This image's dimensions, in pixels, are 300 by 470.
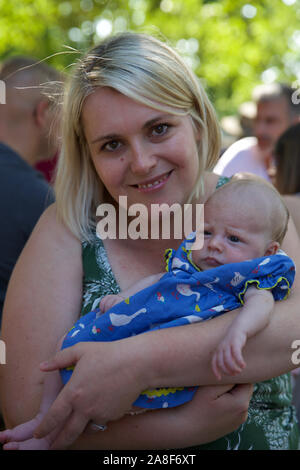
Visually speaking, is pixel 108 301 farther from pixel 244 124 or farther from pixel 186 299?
pixel 244 124

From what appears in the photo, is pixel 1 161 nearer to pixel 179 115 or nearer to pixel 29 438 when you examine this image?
pixel 179 115

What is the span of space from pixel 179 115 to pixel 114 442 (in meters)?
1.30

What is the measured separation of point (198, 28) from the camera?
13.1m

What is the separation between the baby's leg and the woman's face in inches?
31.9

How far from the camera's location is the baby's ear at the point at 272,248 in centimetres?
221

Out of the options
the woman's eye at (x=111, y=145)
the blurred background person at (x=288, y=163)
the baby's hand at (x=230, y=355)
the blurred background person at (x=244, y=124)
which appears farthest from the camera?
the blurred background person at (x=244, y=124)

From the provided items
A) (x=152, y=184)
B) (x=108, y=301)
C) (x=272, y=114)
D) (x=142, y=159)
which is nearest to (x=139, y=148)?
(x=142, y=159)

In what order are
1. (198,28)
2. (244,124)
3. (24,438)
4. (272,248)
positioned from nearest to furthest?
1. (24,438)
2. (272,248)
3. (244,124)
4. (198,28)

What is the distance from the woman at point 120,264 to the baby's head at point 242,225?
22 cm

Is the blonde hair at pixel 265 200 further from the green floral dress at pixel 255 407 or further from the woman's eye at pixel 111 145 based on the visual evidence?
the green floral dress at pixel 255 407

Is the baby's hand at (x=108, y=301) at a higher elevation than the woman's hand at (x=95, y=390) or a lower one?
higher

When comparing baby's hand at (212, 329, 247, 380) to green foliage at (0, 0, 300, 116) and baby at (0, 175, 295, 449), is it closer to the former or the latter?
baby at (0, 175, 295, 449)

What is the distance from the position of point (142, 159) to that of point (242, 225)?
49cm

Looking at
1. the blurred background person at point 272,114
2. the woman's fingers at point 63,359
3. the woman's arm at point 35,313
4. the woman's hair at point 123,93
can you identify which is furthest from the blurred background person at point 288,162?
the woman's fingers at point 63,359
